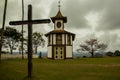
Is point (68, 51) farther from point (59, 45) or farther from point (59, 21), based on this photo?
point (59, 21)

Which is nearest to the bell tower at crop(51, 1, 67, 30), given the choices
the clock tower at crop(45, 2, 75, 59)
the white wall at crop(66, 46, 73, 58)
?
the clock tower at crop(45, 2, 75, 59)

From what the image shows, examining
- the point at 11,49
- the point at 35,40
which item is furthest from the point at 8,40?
the point at 35,40

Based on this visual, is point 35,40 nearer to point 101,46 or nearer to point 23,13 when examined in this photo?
point 101,46

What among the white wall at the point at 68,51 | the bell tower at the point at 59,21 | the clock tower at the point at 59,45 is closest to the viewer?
the clock tower at the point at 59,45

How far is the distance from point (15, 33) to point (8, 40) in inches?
123

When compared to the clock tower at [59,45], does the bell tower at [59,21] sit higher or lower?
higher

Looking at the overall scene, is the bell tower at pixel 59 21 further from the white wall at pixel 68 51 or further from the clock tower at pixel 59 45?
the white wall at pixel 68 51

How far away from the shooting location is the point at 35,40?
253 ft

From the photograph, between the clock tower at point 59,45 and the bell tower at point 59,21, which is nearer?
the clock tower at point 59,45

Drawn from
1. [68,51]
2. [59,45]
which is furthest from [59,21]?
[68,51]

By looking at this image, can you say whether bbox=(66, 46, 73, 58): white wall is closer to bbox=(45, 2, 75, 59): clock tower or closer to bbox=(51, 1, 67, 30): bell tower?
bbox=(45, 2, 75, 59): clock tower

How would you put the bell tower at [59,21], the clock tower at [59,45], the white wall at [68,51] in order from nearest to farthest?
the clock tower at [59,45], the white wall at [68,51], the bell tower at [59,21]

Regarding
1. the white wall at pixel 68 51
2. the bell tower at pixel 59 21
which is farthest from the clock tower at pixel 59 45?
the bell tower at pixel 59 21

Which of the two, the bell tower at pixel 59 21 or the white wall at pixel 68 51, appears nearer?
the white wall at pixel 68 51
